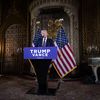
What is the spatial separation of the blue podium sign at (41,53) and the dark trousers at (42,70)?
0.18m

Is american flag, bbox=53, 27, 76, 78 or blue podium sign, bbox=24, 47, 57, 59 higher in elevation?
blue podium sign, bbox=24, 47, 57, 59

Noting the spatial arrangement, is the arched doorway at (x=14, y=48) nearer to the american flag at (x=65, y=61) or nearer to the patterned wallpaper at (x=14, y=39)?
the patterned wallpaper at (x=14, y=39)

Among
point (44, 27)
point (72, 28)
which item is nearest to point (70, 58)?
point (72, 28)

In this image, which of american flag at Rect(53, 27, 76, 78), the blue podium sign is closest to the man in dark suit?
the blue podium sign

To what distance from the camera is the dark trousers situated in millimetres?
4215

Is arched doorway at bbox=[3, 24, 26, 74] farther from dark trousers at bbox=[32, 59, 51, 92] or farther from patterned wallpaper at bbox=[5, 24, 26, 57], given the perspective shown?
dark trousers at bbox=[32, 59, 51, 92]

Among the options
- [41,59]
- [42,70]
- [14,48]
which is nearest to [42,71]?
[42,70]

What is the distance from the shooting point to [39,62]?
422 cm

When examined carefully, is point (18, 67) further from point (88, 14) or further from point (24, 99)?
point (24, 99)

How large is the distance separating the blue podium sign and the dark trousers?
0.60 ft

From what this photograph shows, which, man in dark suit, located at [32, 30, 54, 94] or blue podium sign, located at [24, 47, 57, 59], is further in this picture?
man in dark suit, located at [32, 30, 54, 94]

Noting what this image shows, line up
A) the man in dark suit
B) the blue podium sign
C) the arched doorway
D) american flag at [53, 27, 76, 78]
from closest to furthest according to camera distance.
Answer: the blue podium sign
the man in dark suit
american flag at [53, 27, 76, 78]
the arched doorway

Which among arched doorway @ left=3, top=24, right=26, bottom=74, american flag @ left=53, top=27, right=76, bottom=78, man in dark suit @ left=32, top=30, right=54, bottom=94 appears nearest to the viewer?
man in dark suit @ left=32, top=30, right=54, bottom=94

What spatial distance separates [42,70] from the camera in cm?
429
